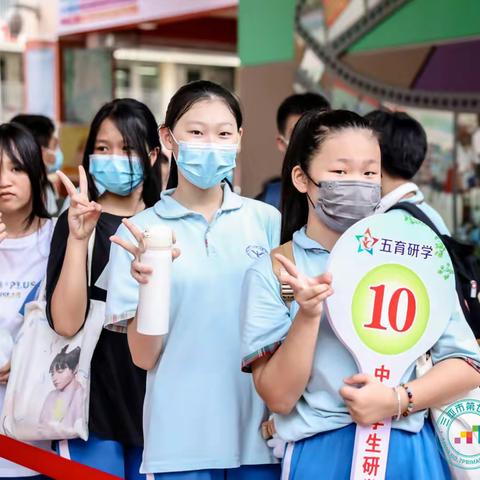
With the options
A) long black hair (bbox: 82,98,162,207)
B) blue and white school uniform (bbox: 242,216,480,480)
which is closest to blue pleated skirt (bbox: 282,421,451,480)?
blue and white school uniform (bbox: 242,216,480,480)

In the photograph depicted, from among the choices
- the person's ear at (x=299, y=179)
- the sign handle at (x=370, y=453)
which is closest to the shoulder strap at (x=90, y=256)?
the person's ear at (x=299, y=179)

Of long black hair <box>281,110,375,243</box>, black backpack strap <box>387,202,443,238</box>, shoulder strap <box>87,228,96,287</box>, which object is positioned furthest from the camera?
black backpack strap <box>387,202,443,238</box>

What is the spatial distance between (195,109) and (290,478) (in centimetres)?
94

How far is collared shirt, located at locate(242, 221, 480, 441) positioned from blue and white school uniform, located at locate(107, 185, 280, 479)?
0.24 metres

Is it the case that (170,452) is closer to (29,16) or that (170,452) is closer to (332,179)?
(332,179)

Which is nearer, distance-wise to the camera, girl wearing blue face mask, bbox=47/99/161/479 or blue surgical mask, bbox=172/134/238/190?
blue surgical mask, bbox=172/134/238/190

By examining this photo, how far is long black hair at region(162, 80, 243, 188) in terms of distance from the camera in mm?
2184

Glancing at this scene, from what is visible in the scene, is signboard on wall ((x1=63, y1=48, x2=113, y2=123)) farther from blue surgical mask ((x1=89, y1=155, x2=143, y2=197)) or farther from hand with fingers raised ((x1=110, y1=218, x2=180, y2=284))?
hand with fingers raised ((x1=110, y1=218, x2=180, y2=284))

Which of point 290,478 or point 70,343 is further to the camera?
point 70,343

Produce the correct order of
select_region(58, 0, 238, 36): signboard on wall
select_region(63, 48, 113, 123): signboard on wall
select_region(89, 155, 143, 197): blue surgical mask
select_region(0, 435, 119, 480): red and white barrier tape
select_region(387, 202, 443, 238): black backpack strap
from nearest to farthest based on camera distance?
select_region(0, 435, 119, 480): red and white barrier tape → select_region(89, 155, 143, 197): blue surgical mask → select_region(387, 202, 443, 238): black backpack strap → select_region(58, 0, 238, 36): signboard on wall → select_region(63, 48, 113, 123): signboard on wall

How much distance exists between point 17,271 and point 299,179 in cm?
118

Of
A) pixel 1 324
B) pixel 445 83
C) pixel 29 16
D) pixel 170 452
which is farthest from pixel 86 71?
pixel 170 452

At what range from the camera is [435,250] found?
6.07 ft

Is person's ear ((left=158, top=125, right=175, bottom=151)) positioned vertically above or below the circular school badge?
above
